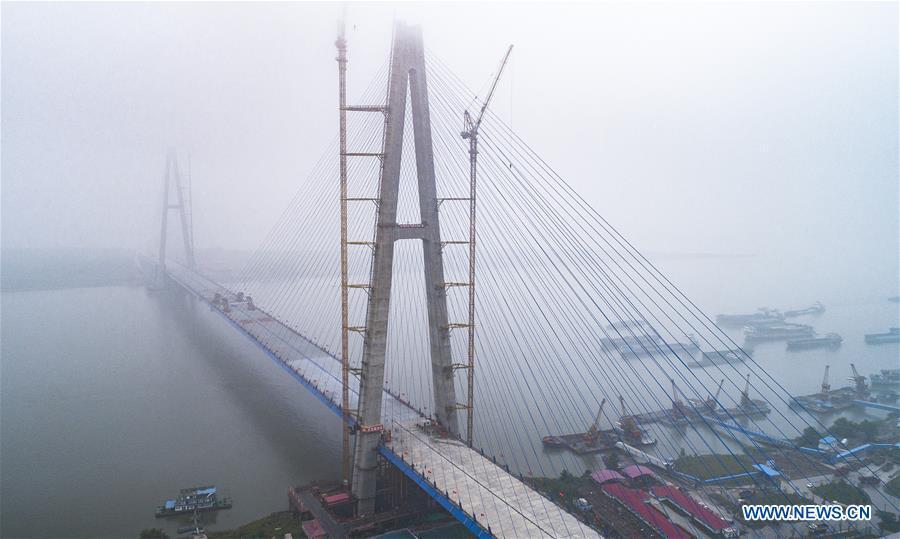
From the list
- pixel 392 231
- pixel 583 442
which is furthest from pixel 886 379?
pixel 392 231

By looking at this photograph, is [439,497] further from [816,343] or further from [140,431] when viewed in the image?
[816,343]

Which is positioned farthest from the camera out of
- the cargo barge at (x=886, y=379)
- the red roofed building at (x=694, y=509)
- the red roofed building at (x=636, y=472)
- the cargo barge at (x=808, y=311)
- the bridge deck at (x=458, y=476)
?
the cargo barge at (x=808, y=311)

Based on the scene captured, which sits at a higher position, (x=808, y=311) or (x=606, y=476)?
(x=808, y=311)

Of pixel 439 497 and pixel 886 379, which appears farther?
pixel 886 379

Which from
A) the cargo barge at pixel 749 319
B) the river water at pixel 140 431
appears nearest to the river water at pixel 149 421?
the river water at pixel 140 431

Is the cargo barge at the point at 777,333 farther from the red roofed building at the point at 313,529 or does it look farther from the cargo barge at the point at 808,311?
the red roofed building at the point at 313,529

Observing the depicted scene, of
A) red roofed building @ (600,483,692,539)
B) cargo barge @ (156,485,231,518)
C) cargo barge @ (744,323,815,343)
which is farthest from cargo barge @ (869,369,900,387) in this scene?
cargo barge @ (156,485,231,518)
